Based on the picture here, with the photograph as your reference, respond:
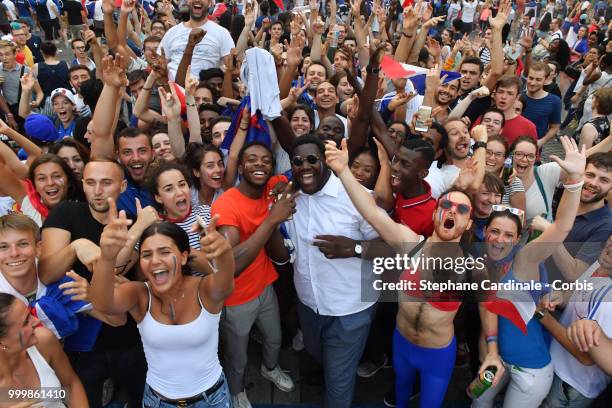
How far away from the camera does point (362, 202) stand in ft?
9.07

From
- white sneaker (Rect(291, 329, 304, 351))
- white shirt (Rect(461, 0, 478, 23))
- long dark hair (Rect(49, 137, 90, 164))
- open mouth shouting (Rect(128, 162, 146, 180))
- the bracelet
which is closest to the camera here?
the bracelet

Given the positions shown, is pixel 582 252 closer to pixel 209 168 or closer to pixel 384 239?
pixel 384 239

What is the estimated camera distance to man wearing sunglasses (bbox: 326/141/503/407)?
8.93 feet

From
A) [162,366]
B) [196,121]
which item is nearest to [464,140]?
[196,121]

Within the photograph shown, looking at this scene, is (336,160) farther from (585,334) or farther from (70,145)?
(70,145)

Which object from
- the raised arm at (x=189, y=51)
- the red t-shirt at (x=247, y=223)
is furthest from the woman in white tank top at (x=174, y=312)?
the raised arm at (x=189, y=51)

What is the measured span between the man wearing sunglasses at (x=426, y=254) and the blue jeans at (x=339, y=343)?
319 millimetres

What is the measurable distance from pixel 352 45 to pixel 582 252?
207 inches

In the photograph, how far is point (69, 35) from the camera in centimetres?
1342

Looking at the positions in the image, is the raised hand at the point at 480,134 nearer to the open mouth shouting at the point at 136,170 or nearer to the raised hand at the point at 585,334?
the raised hand at the point at 585,334

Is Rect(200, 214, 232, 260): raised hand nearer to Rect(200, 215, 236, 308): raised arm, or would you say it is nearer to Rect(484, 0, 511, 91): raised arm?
Rect(200, 215, 236, 308): raised arm

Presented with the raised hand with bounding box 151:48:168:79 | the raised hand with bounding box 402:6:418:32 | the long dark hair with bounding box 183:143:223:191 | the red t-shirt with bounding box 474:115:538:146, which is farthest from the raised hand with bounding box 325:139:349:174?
the raised hand with bounding box 402:6:418:32

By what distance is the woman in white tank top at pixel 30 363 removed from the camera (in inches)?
82.6

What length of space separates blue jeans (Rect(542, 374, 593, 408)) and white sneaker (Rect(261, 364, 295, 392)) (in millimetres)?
1867
